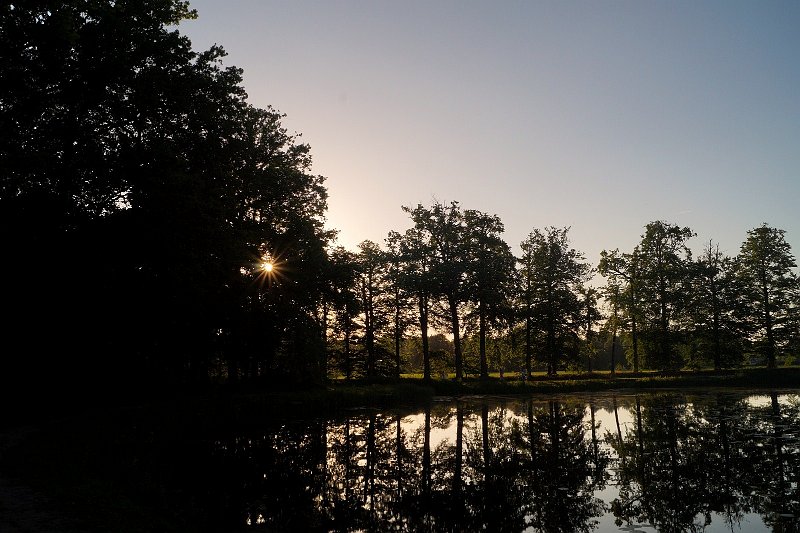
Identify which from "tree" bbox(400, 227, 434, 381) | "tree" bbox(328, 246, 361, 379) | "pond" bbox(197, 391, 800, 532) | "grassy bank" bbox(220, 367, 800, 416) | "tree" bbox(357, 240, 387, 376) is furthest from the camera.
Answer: "tree" bbox(357, 240, 387, 376)

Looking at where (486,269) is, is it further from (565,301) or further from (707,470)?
(707,470)

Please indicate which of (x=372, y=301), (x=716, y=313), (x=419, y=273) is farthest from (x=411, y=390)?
(x=716, y=313)

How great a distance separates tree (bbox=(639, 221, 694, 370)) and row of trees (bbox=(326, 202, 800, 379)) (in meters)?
0.12

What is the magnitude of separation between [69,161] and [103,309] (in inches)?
284

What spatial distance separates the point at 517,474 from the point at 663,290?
56.8 meters

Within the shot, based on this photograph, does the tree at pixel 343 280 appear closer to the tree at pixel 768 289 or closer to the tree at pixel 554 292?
the tree at pixel 554 292

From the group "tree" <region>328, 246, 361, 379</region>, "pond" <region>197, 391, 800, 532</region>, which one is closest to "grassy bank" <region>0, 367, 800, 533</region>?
"pond" <region>197, 391, 800, 532</region>

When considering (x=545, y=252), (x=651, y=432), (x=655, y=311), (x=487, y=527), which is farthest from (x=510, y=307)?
(x=487, y=527)

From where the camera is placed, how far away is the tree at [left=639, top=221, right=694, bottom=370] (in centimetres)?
6456

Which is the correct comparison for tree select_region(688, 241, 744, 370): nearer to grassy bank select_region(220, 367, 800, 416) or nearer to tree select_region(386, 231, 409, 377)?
grassy bank select_region(220, 367, 800, 416)

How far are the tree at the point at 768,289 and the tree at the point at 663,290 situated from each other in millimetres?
6771

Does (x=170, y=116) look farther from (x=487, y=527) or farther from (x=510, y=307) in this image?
(x=510, y=307)

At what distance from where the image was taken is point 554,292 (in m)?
65.2

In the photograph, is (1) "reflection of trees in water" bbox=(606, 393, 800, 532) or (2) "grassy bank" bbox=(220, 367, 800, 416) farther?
(2) "grassy bank" bbox=(220, 367, 800, 416)
